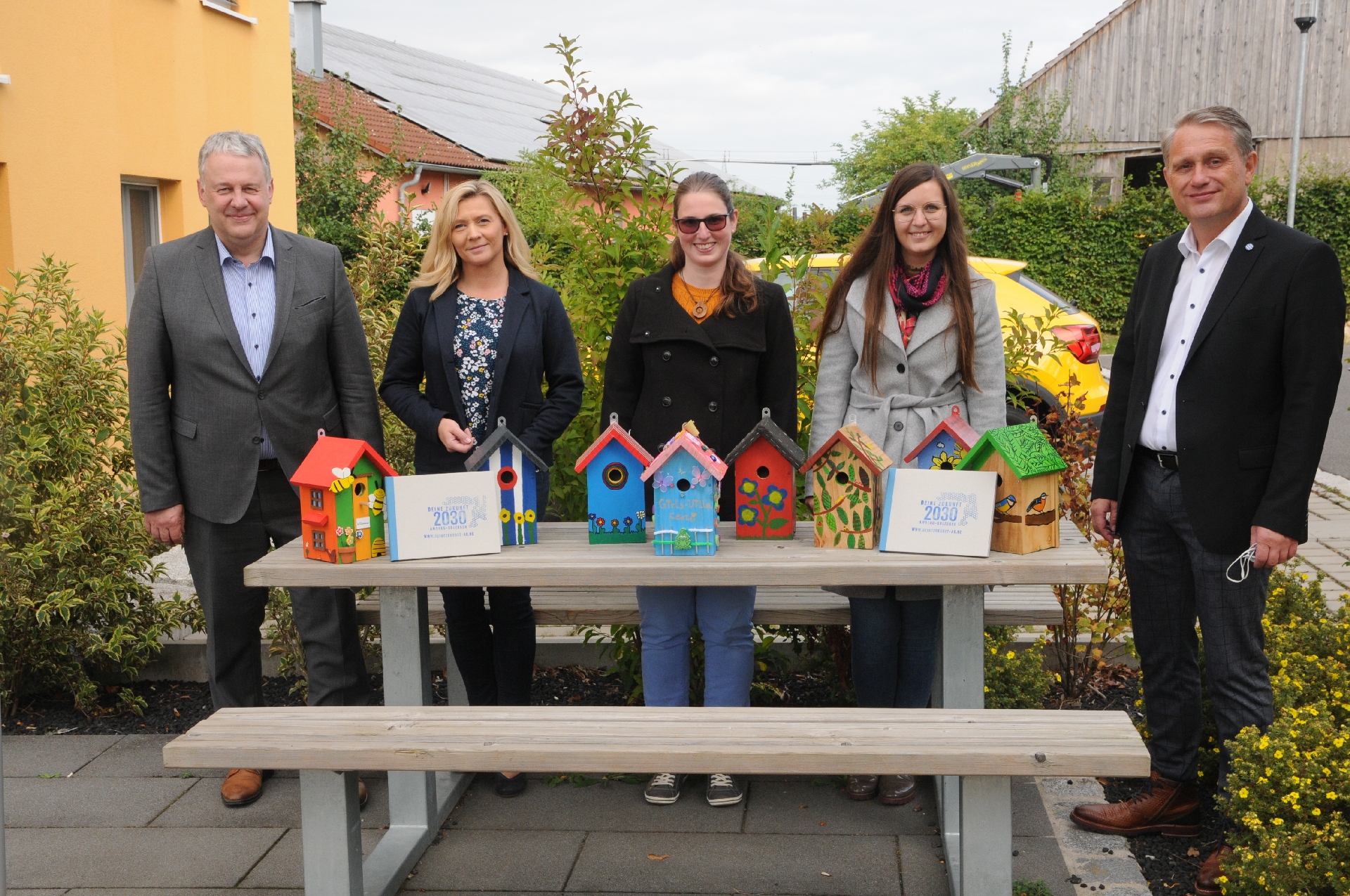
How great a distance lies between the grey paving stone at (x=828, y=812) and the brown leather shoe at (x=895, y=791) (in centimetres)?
2

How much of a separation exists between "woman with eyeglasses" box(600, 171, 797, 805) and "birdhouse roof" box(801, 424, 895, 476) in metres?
0.52

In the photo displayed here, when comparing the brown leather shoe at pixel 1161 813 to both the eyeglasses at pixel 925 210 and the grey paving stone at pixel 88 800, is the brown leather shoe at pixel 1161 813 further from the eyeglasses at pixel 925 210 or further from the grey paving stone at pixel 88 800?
the grey paving stone at pixel 88 800

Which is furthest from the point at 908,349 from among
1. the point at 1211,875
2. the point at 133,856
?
the point at 133,856

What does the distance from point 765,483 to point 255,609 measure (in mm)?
1787

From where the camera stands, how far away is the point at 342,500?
9.98ft

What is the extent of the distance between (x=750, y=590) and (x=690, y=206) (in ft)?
3.96

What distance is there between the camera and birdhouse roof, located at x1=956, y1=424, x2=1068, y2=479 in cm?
296

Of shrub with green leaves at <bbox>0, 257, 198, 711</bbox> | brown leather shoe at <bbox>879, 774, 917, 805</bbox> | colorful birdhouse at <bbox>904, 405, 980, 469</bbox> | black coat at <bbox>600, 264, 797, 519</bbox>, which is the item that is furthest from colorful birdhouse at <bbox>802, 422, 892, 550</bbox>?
shrub with green leaves at <bbox>0, 257, 198, 711</bbox>

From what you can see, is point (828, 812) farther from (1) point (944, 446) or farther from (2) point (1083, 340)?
(2) point (1083, 340)

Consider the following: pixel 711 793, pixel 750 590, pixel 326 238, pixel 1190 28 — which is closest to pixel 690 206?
pixel 750 590

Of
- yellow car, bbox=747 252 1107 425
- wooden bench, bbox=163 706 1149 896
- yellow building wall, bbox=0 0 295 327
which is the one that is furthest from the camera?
yellow building wall, bbox=0 0 295 327

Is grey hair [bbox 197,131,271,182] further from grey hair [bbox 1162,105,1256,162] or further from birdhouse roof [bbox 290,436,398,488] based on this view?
grey hair [bbox 1162,105,1256,162]

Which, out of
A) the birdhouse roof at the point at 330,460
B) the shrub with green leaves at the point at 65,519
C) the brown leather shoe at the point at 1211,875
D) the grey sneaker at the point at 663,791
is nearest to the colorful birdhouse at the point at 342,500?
the birdhouse roof at the point at 330,460

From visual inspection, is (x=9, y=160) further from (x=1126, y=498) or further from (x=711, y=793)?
(x=1126, y=498)
